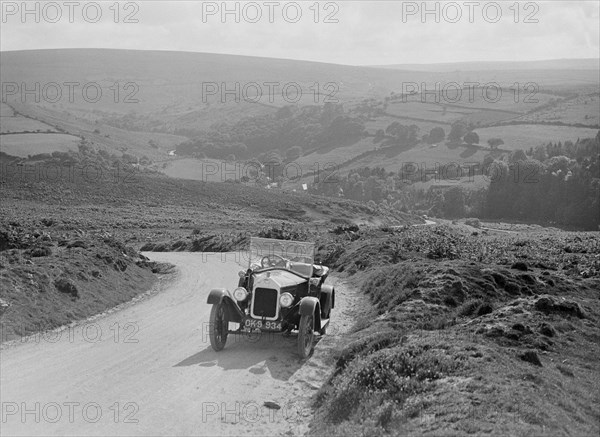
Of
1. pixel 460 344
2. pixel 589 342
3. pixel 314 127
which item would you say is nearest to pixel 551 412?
pixel 460 344

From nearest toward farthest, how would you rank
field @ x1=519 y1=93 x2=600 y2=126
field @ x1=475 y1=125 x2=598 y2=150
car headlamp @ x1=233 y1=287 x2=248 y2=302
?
car headlamp @ x1=233 y1=287 x2=248 y2=302, field @ x1=475 y1=125 x2=598 y2=150, field @ x1=519 y1=93 x2=600 y2=126

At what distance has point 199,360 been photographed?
14891 mm

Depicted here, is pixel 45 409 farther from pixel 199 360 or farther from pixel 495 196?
pixel 495 196

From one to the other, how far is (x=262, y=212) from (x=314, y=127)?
97.6 meters

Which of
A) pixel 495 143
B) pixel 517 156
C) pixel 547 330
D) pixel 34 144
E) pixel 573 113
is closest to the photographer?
pixel 547 330

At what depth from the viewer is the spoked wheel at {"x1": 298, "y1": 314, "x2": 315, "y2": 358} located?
1531cm

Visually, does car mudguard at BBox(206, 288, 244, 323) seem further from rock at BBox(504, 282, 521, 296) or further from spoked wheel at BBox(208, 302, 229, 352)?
rock at BBox(504, 282, 521, 296)

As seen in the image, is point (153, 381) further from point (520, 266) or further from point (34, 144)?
point (34, 144)

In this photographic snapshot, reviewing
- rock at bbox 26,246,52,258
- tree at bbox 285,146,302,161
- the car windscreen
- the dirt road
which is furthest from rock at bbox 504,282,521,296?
tree at bbox 285,146,302,161

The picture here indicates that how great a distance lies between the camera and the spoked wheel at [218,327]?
Result: 15.5 meters

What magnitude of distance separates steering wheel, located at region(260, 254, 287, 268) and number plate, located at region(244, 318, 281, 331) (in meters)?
2.45

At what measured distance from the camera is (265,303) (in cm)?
1584

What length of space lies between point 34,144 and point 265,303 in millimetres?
111287

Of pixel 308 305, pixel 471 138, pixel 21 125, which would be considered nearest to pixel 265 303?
pixel 308 305
